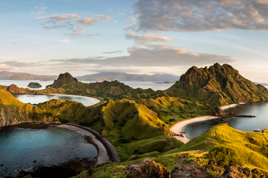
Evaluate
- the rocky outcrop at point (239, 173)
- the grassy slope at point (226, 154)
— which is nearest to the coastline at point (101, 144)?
the grassy slope at point (226, 154)

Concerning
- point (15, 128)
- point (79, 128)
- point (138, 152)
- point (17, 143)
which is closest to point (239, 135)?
point (138, 152)

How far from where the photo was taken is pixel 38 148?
116375 mm

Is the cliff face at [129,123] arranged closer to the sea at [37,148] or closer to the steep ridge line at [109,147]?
the steep ridge line at [109,147]

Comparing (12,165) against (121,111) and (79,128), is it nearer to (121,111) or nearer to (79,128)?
(79,128)

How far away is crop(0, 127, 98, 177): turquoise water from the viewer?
3698 inches

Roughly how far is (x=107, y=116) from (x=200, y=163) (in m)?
130

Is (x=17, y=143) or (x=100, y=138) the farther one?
(x=100, y=138)

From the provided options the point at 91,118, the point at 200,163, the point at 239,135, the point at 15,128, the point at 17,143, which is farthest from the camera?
the point at 91,118

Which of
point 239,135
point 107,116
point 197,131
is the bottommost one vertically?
point 197,131

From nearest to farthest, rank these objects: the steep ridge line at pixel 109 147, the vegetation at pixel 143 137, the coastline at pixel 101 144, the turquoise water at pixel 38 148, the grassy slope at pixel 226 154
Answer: the grassy slope at pixel 226 154
the vegetation at pixel 143 137
the turquoise water at pixel 38 148
the steep ridge line at pixel 109 147
the coastline at pixel 101 144

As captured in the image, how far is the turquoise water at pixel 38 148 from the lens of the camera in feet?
308

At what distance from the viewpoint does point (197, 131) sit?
173750mm

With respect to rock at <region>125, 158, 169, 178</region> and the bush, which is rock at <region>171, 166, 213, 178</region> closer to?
rock at <region>125, 158, 169, 178</region>

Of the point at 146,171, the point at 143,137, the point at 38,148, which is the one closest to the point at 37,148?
the point at 38,148
